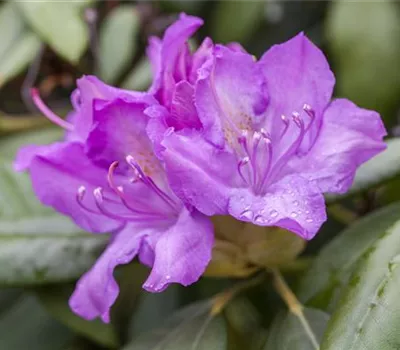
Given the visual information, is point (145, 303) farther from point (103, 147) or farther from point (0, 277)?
point (103, 147)

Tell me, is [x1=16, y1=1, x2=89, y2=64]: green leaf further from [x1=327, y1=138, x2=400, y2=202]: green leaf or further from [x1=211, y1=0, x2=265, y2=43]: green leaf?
[x1=327, y1=138, x2=400, y2=202]: green leaf

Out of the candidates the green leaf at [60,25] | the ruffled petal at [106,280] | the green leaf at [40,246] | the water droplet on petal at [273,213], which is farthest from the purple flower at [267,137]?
the green leaf at [60,25]

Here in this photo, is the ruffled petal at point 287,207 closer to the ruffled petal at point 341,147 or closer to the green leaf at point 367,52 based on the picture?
the ruffled petal at point 341,147

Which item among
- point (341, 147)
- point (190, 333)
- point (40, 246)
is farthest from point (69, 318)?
point (341, 147)

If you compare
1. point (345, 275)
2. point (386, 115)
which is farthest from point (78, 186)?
point (386, 115)

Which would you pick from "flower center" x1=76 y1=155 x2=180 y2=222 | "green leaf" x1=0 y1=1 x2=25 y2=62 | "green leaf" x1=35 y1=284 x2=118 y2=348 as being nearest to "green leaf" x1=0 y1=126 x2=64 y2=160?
"green leaf" x1=0 y1=1 x2=25 y2=62

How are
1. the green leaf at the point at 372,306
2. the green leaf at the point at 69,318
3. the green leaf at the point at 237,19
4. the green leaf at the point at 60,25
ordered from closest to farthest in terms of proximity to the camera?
1. the green leaf at the point at 372,306
2. the green leaf at the point at 69,318
3. the green leaf at the point at 60,25
4. the green leaf at the point at 237,19
